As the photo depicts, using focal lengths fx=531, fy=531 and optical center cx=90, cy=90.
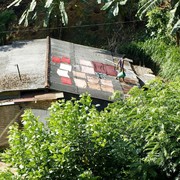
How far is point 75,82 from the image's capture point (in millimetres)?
16797

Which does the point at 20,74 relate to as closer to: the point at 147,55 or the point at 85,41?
the point at 147,55

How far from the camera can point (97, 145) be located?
829cm

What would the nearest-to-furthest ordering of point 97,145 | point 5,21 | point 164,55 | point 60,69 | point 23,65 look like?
1. point 97,145
2. point 60,69
3. point 23,65
4. point 164,55
5. point 5,21

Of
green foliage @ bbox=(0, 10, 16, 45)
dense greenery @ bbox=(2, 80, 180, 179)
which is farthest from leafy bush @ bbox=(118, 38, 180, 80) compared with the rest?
dense greenery @ bbox=(2, 80, 180, 179)

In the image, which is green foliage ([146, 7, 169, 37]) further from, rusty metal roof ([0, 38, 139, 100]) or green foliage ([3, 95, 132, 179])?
green foliage ([3, 95, 132, 179])

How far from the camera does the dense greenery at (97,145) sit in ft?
26.3

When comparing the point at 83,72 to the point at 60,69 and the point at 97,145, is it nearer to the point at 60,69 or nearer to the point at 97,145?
the point at 60,69

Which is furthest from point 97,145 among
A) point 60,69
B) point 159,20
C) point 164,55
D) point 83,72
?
point 159,20

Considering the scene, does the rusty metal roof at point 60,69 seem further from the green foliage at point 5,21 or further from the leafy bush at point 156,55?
the green foliage at point 5,21

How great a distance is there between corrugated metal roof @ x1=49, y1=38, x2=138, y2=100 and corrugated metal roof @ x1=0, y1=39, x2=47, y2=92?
0.37 metres

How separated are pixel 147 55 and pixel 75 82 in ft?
19.3

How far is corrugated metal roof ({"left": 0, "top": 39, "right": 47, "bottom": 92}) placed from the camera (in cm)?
1638

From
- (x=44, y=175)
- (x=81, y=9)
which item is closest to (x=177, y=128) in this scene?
(x=44, y=175)

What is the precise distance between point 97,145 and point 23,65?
991 cm
